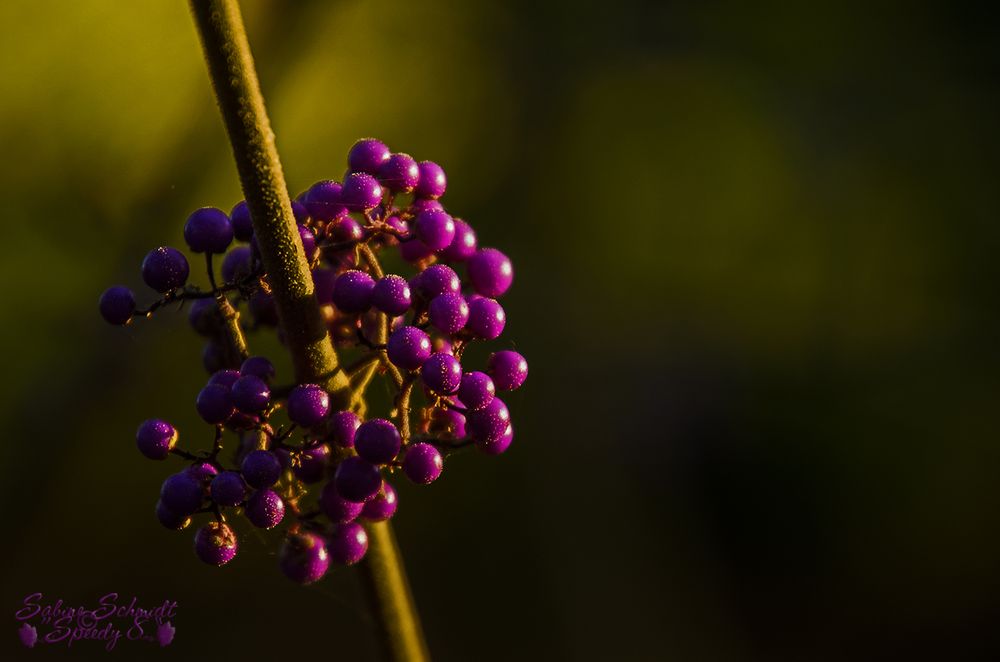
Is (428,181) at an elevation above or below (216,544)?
above

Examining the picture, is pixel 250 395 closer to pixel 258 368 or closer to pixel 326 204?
pixel 258 368

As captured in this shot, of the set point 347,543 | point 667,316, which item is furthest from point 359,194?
point 667,316

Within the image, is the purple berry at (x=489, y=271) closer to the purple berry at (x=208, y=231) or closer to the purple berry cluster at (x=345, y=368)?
the purple berry cluster at (x=345, y=368)

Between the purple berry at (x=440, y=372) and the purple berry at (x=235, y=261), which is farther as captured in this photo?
the purple berry at (x=235, y=261)

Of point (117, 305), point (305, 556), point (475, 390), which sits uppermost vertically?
point (117, 305)

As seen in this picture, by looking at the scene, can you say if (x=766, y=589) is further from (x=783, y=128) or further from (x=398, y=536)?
(x=783, y=128)

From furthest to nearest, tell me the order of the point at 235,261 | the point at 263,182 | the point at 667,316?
1. the point at 667,316
2. the point at 235,261
3. the point at 263,182

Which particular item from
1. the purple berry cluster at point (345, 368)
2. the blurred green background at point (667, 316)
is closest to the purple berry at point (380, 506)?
the purple berry cluster at point (345, 368)
